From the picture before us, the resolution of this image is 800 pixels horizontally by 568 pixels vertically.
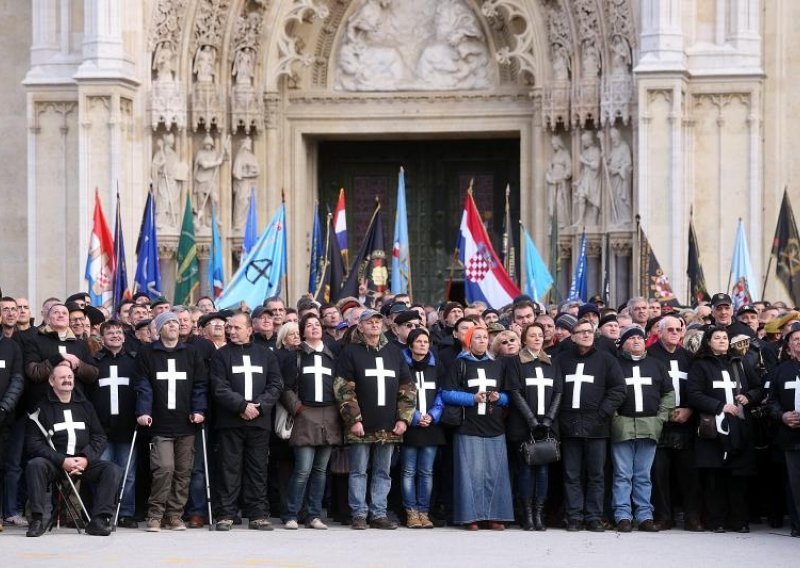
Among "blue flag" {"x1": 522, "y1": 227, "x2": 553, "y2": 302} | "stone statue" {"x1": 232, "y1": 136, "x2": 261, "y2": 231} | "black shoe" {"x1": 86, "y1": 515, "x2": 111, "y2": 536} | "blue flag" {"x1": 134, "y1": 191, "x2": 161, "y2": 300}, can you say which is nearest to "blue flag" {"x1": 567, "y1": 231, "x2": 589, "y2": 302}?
"blue flag" {"x1": 522, "y1": 227, "x2": 553, "y2": 302}

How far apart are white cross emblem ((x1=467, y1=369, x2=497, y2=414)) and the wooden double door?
1205 centimetres

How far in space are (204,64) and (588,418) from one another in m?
12.3

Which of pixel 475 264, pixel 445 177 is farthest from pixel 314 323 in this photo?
pixel 445 177

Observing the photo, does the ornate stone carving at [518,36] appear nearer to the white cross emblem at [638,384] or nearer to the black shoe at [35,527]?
the white cross emblem at [638,384]

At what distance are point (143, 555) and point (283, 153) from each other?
14139 mm

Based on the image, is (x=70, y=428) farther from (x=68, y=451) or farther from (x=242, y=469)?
(x=242, y=469)

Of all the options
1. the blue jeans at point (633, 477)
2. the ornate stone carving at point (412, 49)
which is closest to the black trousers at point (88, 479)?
the blue jeans at point (633, 477)

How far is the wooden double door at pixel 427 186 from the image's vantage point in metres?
29.2

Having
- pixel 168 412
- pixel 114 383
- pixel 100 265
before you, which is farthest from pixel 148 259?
pixel 168 412

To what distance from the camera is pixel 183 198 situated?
27547 millimetres

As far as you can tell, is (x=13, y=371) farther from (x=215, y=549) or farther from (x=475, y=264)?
(x=475, y=264)

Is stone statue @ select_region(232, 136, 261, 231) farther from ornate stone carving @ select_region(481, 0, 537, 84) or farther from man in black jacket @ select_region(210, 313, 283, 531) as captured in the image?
man in black jacket @ select_region(210, 313, 283, 531)

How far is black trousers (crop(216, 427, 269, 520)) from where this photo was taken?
55.6ft

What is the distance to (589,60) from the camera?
2686 cm
